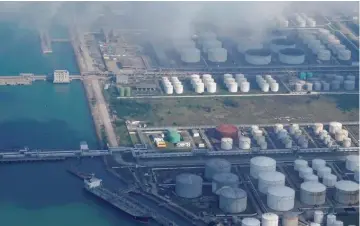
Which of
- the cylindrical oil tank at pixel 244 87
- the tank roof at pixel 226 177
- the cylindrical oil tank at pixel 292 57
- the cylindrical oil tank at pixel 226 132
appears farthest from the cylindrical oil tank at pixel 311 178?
the cylindrical oil tank at pixel 292 57

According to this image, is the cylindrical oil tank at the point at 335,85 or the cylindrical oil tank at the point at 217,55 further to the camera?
the cylindrical oil tank at the point at 217,55

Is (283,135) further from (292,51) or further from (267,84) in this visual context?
(292,51)

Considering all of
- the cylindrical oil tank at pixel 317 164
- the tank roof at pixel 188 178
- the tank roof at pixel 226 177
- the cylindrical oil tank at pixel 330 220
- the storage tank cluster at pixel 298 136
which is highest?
the storage tank cluster at pixel 298 136

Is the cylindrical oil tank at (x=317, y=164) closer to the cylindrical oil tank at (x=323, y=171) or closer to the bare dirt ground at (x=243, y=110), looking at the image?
the cylindrical oil tank at (x=323, y=171)

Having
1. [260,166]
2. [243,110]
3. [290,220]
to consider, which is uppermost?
[243,110]

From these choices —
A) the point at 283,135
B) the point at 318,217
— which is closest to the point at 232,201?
the point at 318,217

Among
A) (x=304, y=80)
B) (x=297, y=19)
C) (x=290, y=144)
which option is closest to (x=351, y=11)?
(x=297, y=19)
